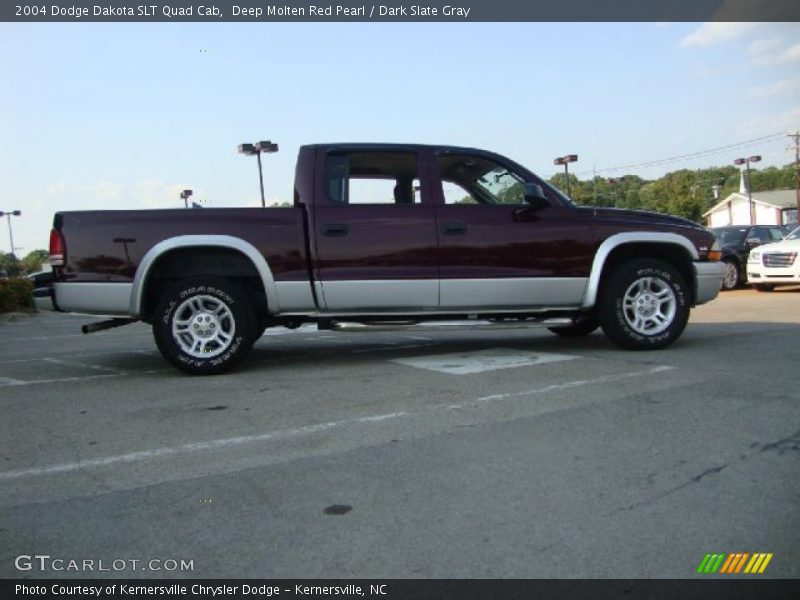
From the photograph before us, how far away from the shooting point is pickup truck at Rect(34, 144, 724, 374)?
5.89m

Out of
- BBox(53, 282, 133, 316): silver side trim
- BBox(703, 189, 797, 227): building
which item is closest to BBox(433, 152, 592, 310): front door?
BBox(53, 282, 133, 316): silver side trim

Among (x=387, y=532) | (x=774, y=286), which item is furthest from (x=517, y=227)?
(x=774, y=286)

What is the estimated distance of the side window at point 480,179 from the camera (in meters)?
6.57

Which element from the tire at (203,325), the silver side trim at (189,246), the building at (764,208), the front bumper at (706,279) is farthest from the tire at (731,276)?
the building at (764,208)

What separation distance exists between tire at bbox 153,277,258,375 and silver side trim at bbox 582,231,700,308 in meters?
3.08

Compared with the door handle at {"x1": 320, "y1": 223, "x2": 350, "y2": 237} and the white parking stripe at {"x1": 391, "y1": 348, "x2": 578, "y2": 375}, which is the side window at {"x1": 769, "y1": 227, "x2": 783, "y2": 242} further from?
the door handle at {"x1": 320, "y1": 223, "x2": 350, "y2": 237}

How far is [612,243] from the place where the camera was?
645cm

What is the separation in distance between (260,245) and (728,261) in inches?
586

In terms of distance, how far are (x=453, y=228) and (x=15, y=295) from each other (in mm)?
14220
